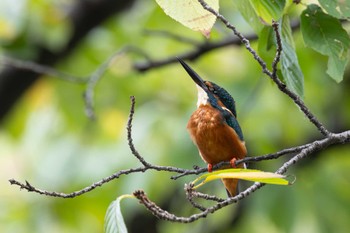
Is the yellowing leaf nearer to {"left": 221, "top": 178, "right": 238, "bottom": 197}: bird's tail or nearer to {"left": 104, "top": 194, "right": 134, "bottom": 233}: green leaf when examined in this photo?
{"left": 104, "top": 194, "right": 134, "bottom": 233}: green leaf

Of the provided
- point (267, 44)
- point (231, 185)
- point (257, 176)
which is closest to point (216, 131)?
point (231, 185)

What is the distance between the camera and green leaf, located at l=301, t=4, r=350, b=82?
2312 millimetres

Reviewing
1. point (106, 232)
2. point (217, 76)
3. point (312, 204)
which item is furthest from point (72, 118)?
point (106, 232)

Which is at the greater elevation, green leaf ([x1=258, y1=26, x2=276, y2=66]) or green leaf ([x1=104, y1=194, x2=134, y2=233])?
green leaf ([x1=258, y1=26, x2=276, y2=66])

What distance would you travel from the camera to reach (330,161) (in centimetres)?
608

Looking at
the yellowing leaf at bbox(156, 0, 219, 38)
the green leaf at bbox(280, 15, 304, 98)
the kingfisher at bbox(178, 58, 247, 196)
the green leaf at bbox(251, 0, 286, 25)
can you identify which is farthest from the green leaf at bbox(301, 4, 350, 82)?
the kingfisher at bbox(178, 58, 247, 196)

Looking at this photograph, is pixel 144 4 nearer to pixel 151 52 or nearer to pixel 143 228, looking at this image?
pixel 151 52

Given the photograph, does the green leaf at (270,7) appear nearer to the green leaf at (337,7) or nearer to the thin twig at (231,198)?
the green leaf at (337,7)

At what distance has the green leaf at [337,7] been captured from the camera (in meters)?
2.15

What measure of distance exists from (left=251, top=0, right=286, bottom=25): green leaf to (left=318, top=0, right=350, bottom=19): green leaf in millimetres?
123

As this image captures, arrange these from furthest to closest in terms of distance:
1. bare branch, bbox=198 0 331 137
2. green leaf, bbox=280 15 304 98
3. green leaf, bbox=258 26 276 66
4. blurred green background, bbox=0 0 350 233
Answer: blurred green background, bbox=0 0 350 233 < green leaf, bbox=258 26 276 66 < green leaf, bbox=280 15 304 98 < bare branch, bbox=198 0 331 137

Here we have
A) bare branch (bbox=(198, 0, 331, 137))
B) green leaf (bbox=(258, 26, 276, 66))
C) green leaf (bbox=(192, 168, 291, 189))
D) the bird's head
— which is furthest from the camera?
the bird's head

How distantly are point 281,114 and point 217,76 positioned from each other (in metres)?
0.85

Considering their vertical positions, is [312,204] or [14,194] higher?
[14,194]
